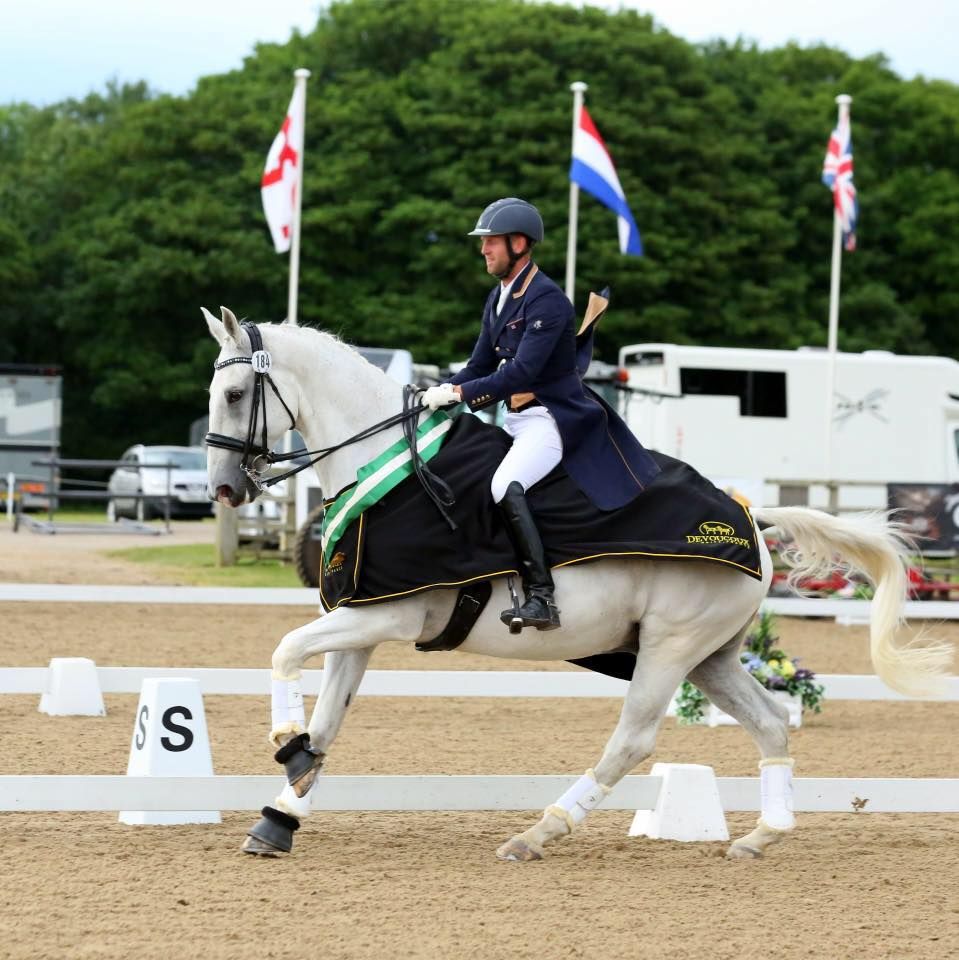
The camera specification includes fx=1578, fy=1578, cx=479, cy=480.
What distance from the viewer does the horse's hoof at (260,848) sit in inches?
229

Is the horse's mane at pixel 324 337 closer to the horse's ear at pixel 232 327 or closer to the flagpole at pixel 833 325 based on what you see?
the horse's ear at pixel 232 327

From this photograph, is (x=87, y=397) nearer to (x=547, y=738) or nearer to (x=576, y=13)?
(x=576, y=13)

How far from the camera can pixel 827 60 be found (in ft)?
156

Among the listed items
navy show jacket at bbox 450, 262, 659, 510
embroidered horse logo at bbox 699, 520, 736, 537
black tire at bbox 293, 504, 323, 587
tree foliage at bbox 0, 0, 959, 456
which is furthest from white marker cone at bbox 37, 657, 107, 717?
tree foliage at bbox 0, 0, 959, 456

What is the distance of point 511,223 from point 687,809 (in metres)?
2.56

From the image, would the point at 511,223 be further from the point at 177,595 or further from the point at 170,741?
the point at 177,595

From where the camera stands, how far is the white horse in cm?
585

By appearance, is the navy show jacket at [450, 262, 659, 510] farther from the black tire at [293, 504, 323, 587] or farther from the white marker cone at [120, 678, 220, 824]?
the black tire at [293, 504, 323, 587]

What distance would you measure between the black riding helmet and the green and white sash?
2.68 feet

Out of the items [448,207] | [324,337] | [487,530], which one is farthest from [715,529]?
[448,207]

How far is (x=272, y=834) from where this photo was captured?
5.82 m

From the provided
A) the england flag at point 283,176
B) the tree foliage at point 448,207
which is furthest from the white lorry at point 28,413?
the england flag at point 283,176

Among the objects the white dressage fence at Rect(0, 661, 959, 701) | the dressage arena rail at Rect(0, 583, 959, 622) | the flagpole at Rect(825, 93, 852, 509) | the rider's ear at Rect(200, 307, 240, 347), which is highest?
the flagpole at Rect(825, 93, 852, 509)

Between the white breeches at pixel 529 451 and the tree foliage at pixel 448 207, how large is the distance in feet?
99.4
